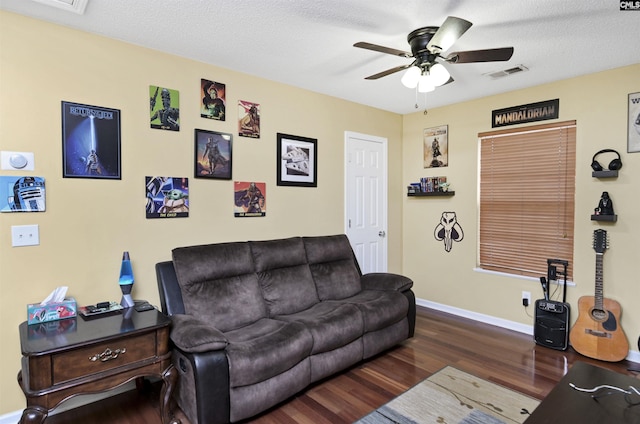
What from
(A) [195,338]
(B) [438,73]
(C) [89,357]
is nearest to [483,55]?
(B) [438,73]

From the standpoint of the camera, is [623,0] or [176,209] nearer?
[623,0]

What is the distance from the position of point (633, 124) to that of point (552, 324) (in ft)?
6.34

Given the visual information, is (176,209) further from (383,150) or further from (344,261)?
(383,150)

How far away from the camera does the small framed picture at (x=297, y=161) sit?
3471mm

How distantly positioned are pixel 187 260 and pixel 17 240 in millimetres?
1017

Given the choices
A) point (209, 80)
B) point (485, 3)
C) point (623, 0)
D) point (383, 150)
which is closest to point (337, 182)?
point (383, 150)

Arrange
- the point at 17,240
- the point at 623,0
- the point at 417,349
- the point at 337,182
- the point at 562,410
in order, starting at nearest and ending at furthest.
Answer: the point at 562,410, the point at 623,0, the point at 17,240, the point at 417,349, the point at 337,182

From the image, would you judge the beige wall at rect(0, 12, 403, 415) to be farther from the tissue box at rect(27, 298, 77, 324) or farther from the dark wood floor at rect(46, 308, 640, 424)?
the dark wood floor at rect(46, 308, 640, 424)

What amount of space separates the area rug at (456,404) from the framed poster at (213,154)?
2223mm

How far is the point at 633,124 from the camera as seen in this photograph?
295cm

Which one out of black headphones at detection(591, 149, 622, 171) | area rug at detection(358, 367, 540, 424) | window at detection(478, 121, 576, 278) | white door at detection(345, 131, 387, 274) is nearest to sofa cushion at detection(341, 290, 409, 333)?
area rug at detection(358, 367, 540, 424)

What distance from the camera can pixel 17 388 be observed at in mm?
2166

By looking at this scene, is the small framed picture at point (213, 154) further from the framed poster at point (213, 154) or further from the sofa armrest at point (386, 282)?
the sofa armrest at point (386, 282)

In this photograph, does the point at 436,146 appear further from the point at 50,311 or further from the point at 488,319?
the point at 50,311
